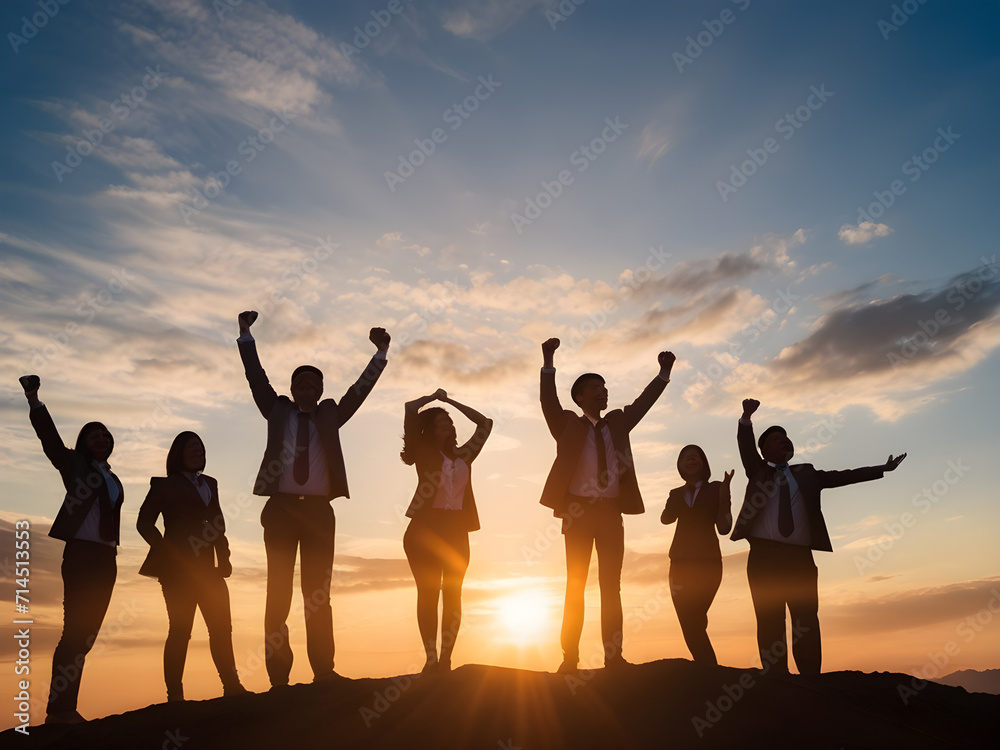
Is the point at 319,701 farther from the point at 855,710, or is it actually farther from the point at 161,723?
the point at 855,710

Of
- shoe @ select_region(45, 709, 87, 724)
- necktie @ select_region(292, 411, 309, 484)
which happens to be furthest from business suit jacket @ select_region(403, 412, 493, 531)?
shoe @ select_region(45, 709, 87, 724)

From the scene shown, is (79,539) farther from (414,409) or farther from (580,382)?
(580,382)

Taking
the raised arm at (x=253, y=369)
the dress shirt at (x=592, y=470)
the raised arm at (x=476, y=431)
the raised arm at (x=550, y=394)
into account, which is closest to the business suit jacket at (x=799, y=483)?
the dress shirt at (x=592, y=470)

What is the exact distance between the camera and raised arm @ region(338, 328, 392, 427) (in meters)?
7.65

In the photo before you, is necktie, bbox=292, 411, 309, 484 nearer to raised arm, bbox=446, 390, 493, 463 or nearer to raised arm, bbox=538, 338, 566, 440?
raised arm, bbox=446, 390, 493, 463

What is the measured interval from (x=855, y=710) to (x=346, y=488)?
4816 millimetres

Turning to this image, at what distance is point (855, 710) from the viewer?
20.0 feet

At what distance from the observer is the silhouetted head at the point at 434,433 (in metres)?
7.73

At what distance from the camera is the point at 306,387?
7.64m

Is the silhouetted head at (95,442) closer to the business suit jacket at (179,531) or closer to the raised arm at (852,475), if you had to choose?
the business suit jacket at (179,531)

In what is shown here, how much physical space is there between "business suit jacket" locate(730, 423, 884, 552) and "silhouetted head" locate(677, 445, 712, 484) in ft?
1.51

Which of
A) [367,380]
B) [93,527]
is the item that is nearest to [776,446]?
[367,380]

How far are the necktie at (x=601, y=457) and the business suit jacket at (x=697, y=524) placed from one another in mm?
1709

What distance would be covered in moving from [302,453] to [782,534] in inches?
200
